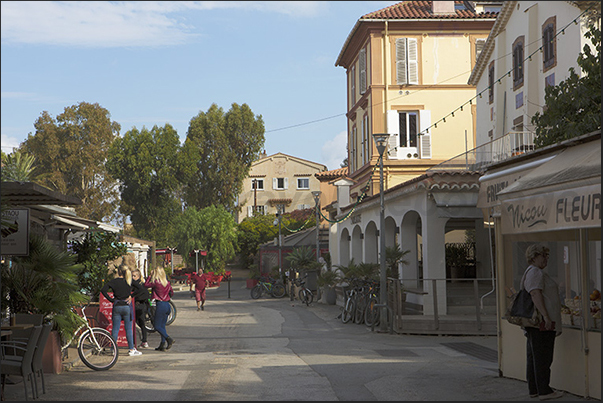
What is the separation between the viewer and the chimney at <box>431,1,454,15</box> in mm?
35978

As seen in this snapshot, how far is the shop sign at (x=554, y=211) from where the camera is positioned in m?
6.96

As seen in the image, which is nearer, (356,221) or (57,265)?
(57,265)

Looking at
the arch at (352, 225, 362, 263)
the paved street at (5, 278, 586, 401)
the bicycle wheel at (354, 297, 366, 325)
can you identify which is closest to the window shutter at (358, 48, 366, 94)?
the arch at (352, 225, 362, 263)

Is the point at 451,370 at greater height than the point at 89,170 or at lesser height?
lesser

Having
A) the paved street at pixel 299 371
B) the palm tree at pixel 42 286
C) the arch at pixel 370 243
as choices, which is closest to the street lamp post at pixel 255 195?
the arch at pixel 370 243

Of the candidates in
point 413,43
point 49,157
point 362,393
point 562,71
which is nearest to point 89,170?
point 49,157

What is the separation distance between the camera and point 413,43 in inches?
1393

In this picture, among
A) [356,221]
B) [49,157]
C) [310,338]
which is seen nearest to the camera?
[310,338]

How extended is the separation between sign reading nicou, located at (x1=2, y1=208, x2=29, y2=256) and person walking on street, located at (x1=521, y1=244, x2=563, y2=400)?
6.76 metres

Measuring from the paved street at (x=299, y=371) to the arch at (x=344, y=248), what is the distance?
45.0 ft

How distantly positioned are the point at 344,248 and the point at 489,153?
11.6 metres

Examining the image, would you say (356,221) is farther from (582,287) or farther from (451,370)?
(582,287)

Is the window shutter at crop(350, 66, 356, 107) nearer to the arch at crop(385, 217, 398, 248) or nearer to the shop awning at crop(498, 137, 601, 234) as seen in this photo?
the arch at crop(385, 217, 398, 248)

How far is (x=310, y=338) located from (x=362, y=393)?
789cm
